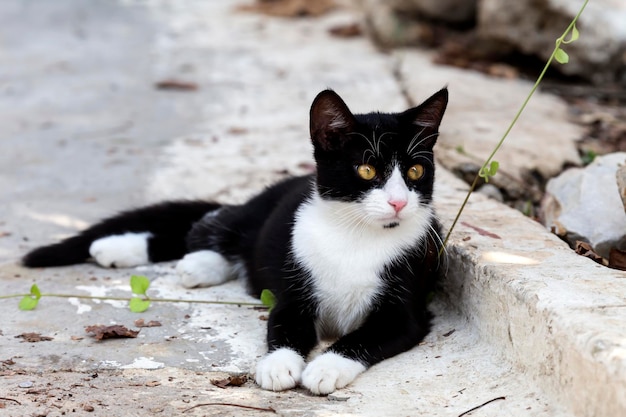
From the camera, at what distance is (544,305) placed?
269cm

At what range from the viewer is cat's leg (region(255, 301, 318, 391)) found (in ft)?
9.57

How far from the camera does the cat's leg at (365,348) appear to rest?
114 inches

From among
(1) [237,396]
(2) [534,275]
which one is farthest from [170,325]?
(2) [534,275]

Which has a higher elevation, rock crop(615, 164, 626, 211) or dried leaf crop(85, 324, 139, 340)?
rock crop(615, 164, 626, 211)

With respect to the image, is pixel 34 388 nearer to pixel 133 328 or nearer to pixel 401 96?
pixel 133 328

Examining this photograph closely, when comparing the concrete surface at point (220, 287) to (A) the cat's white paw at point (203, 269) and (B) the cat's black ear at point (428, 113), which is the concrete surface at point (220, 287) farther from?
(B) the cat's black ear at point (428, 113)

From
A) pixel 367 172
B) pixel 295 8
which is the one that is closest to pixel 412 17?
pixel 295 8

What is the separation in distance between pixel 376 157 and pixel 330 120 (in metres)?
0.22

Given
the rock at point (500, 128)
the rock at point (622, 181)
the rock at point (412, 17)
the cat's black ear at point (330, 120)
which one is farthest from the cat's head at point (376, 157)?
the rock at point (412, 17)

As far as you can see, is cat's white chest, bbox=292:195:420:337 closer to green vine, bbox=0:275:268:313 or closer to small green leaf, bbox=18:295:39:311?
green vine, bbox=0:275:268:313

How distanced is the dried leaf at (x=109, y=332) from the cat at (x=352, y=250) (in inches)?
21.7

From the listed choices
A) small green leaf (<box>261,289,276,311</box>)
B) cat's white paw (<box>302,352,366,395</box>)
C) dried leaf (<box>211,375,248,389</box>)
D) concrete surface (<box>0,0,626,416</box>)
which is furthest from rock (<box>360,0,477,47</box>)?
dried leaf (<box>211,375,248,389</box>)

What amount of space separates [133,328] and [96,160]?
102 inches

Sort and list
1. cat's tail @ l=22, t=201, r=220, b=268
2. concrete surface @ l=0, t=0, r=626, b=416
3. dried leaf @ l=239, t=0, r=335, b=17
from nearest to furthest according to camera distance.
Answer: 1. concrete surface @ l=0, t=0, r=626, b=416
2. cat's tail @ l=22, t=201, r=220, b=268
3. dried leaf @ l=239, t=0, r=335, b=17
